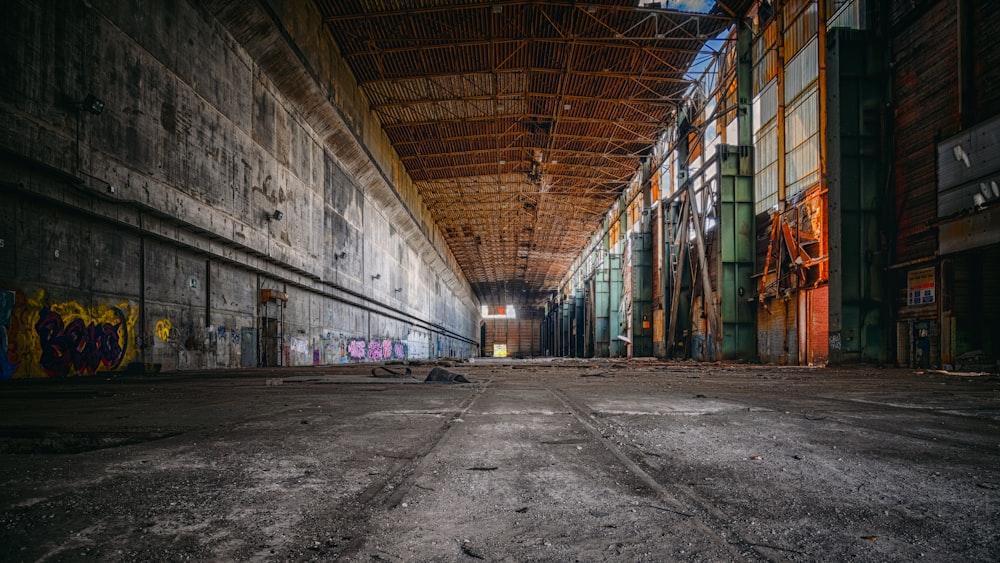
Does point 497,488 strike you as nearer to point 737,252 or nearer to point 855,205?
point 855,205

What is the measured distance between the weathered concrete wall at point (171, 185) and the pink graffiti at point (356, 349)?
5.69ft

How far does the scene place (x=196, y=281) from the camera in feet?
39.3

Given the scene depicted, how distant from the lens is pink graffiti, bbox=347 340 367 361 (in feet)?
73.3

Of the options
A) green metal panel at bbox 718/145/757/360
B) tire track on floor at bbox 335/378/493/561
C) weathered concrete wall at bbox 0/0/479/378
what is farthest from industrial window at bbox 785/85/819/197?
tire track on floor at bbox 335/378/493/561

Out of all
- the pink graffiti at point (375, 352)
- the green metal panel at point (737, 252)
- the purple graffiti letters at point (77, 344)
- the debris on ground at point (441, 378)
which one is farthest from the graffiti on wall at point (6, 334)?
the green metal panel at point (737, 252)

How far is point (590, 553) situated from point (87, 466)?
6.38 feet

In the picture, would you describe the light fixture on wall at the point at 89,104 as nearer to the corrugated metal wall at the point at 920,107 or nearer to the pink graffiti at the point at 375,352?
the corrugated metal wall at the point at 920,107

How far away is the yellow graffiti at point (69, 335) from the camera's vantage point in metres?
7.90

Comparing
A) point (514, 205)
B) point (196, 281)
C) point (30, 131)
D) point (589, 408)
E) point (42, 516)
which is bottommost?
point (589, 408)

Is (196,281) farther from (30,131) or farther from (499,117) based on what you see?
(499,117)

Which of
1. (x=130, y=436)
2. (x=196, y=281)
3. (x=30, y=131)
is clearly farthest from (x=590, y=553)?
(x=196, y=281)

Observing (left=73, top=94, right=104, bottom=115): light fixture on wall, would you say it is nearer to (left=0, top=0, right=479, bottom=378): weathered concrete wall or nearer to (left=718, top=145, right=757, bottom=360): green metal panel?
(left=0, top=0, right=479, bottom=378): weathered concrete wall

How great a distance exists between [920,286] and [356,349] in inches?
777

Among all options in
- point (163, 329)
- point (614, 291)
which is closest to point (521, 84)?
point (614, 291)
